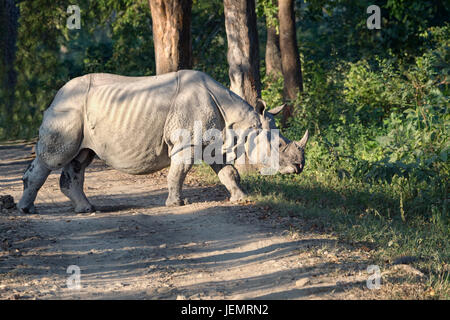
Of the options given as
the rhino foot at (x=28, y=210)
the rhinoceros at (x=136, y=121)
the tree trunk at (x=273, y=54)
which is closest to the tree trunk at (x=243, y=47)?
the rhinoceros at (x=136, y=121)

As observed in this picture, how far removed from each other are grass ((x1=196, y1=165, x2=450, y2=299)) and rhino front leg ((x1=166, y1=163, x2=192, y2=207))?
918 mm

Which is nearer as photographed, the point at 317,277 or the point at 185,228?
the point at 317,277

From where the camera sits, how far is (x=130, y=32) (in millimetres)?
20781

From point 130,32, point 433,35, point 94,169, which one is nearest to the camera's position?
point 94,169

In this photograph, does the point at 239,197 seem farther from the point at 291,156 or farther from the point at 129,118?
the point at 129,118

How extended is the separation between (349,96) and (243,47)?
2949mm

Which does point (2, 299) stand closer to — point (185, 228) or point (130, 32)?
point (185, 228)

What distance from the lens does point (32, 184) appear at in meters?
8.80

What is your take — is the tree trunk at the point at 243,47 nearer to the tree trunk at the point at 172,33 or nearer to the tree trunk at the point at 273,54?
the tree trunk at the point at 172,33

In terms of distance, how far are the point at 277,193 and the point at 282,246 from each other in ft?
9.09

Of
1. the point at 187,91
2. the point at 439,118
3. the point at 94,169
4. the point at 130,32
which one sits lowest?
the point at 94,169

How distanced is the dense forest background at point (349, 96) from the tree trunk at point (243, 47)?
1332mm

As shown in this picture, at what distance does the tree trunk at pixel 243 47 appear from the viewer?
1183cm
